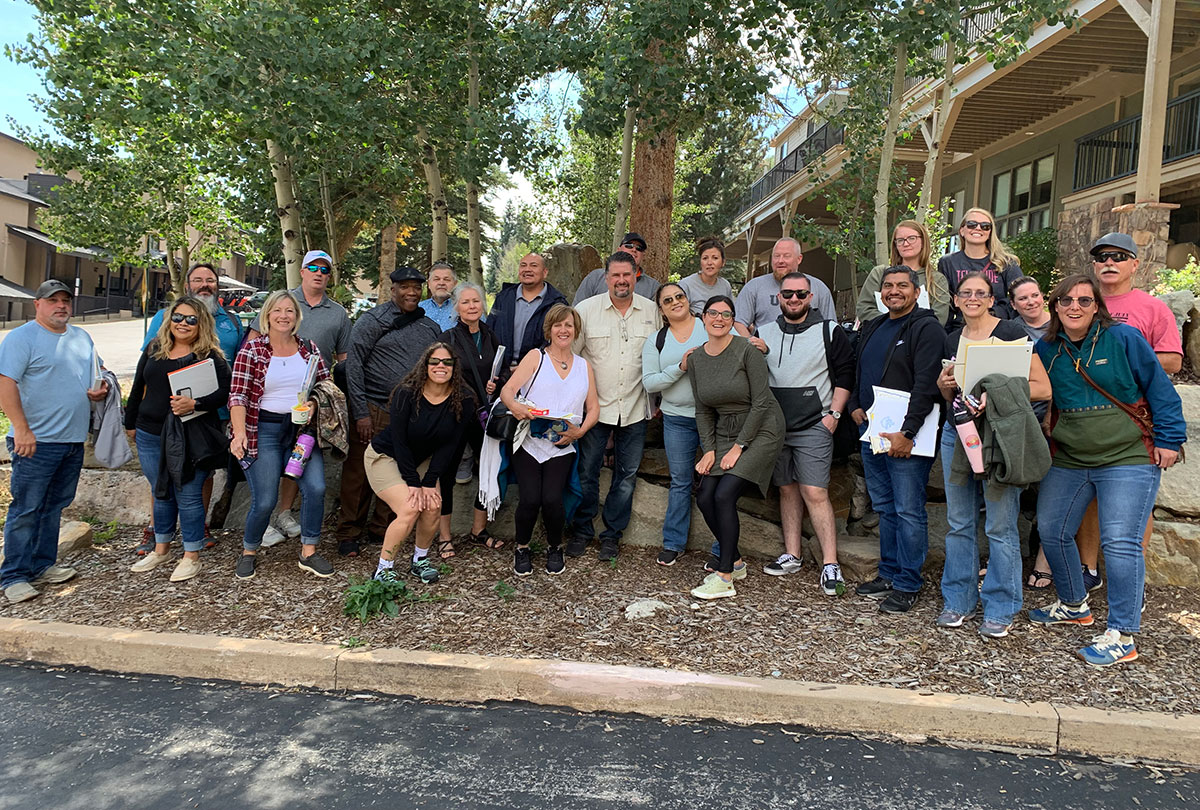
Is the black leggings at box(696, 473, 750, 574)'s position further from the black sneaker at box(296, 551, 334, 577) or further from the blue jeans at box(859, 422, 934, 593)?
the black sneaker at box(296, 551, 334, 577)

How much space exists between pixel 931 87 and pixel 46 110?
1633 cm

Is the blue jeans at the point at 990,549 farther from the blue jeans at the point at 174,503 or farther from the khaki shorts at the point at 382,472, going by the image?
the blue jeans at the point at 174,503

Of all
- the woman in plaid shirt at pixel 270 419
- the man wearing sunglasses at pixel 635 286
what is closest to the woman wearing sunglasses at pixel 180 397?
the woman in plaid shirt at pixel 270 419

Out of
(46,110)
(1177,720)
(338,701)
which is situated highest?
(46,110)

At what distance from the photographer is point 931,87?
14.6 metres

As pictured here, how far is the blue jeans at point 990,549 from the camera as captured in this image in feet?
14.1

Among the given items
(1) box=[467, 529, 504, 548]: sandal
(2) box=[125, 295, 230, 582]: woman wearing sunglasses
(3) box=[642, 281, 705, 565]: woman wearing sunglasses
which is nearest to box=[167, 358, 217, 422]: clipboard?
(2) box=[125, 295, 230, 582]: woman wearing sunglasses

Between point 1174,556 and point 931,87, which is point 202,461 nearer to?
point 1174,556

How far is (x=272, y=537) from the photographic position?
5.90m

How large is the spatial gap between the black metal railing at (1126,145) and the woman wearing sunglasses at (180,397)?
1267 centimetres

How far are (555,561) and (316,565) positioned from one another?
5.29 feet

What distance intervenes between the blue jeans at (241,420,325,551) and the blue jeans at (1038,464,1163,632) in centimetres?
448

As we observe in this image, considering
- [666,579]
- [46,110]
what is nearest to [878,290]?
[666,579]

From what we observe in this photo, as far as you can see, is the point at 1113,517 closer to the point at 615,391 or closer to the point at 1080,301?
the point at 1080,301
